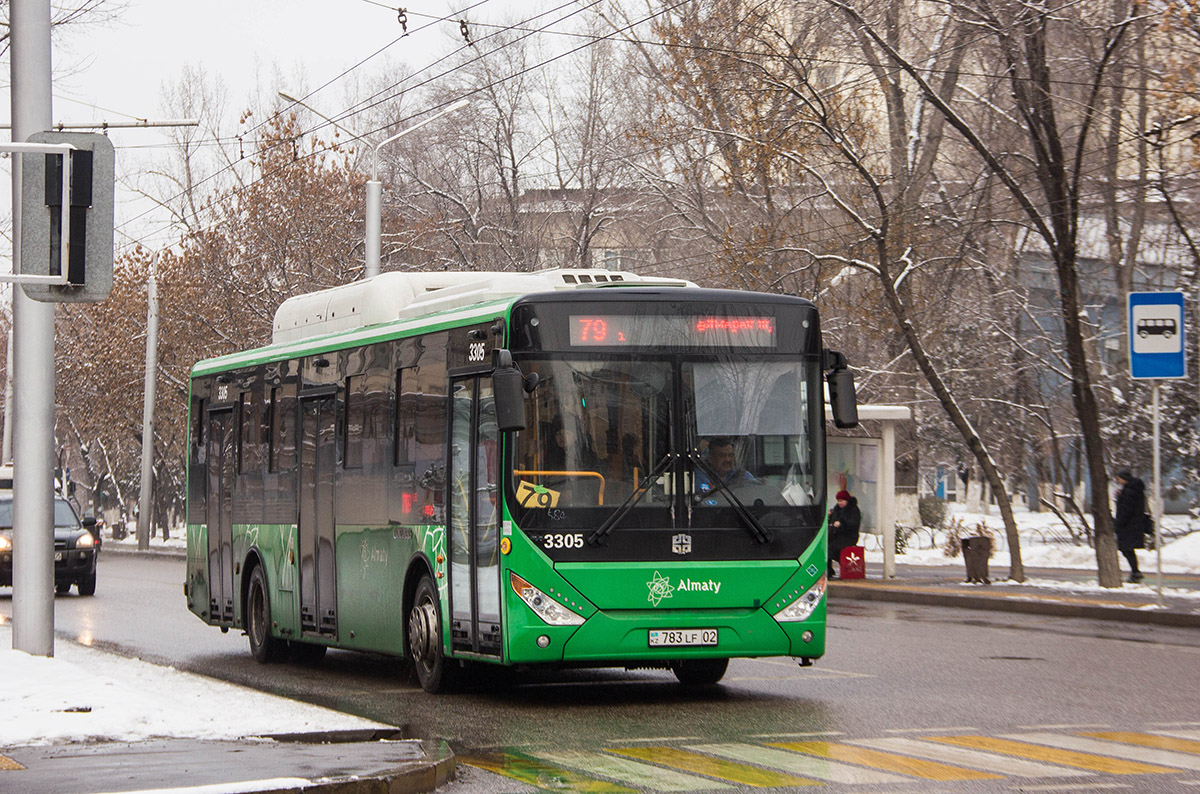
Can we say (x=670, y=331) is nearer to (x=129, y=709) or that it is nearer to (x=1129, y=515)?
(x=129, y=709)

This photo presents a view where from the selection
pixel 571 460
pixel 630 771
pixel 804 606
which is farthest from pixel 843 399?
pixel 630 771

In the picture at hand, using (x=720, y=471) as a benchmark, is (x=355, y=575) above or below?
below

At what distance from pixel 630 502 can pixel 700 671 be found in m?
2.12

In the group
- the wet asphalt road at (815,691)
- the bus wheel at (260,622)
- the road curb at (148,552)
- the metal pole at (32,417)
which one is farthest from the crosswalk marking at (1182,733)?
the road curb at (148,552)

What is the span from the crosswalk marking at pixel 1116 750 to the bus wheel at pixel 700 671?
3.55 m

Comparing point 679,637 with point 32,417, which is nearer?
point 679,637

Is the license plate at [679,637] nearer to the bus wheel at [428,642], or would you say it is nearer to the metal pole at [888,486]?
the bus wheel at [428,642]

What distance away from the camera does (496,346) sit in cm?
1245

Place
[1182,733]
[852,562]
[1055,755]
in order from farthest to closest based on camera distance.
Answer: [852,562] < [1182,733] < [1055,755]

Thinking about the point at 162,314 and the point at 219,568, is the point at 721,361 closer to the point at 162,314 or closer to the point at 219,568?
the point at 219,568

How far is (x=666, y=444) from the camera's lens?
12.3 meters

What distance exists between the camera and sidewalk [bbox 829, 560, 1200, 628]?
20.5 metres

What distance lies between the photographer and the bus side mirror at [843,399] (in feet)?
41.5

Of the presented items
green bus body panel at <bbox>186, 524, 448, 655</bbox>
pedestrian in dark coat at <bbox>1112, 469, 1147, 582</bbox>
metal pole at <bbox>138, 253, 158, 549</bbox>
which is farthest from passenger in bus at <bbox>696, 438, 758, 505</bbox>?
metal pole at <bbox>138, 253, 158, 549</bbox>
